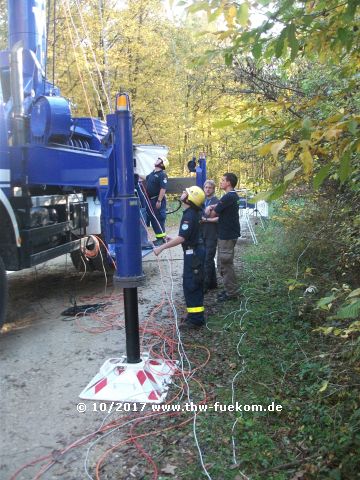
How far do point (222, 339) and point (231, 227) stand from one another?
1.93 m

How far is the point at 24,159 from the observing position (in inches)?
220

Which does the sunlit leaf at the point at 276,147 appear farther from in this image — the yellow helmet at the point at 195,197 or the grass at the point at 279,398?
the yellow helmet at the point at 195,197

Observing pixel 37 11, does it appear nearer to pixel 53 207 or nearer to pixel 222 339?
pixel 53 207

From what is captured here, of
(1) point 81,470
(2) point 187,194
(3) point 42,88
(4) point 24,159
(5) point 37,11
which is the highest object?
(5) point 37,11

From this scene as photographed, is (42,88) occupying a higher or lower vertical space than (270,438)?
higher

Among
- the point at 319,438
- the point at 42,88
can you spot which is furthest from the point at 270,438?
the point at 42,88

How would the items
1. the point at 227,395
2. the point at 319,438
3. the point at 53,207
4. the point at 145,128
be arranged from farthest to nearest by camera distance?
the point at 145,128
the point at 53,207
the point at 227,395
the point at 319,438

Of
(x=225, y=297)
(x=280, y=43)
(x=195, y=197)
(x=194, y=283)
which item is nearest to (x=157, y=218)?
(x=225, y=297)

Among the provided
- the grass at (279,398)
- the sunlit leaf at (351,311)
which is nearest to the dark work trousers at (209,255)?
the grass at (279,398)

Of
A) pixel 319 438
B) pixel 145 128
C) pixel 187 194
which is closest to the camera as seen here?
pixel 319 438

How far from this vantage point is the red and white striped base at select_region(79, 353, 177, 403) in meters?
3.81

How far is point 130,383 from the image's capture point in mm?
3943

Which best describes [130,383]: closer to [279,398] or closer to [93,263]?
[279,398]

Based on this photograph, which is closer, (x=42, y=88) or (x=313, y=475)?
(x=313, y=475)
